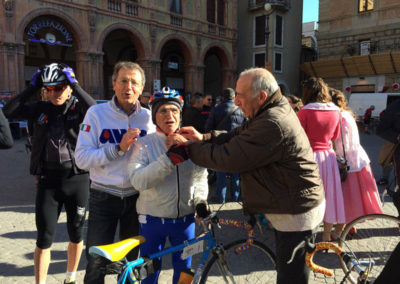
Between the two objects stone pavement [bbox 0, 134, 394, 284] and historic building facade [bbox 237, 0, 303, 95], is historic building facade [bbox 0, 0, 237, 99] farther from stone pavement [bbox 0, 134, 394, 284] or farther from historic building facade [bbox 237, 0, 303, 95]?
stone pavement [bbox 0, 134, 394, 284]

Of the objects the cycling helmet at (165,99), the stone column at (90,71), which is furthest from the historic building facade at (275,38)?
the cycling helmet at (165,99)

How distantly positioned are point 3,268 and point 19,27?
1550cm

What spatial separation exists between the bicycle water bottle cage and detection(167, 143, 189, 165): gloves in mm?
700

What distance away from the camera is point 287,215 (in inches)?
79.0

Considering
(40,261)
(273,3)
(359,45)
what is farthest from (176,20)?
(40,261)

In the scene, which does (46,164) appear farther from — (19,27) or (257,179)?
(19,27)

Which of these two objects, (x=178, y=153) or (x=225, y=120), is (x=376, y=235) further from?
(x=225, y=120)

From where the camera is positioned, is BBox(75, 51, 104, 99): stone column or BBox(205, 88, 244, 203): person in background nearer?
BBox(205, 88, 244, 203): person in background

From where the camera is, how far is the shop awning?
918 inches

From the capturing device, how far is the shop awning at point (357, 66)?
23328 millimetres

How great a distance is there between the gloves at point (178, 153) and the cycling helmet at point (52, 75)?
54.6 inches

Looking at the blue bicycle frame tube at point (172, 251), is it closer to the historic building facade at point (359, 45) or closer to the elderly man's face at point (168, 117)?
the elderly man's face at point (168, 117)

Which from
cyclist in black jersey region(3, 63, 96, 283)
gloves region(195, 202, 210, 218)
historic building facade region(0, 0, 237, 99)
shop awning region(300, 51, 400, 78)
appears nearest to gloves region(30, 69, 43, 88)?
cyclist in black jersey region(3, 63, 96, 283)

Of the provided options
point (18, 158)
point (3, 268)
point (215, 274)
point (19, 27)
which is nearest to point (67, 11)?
point (19, 27)
